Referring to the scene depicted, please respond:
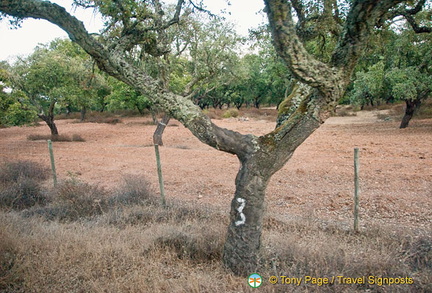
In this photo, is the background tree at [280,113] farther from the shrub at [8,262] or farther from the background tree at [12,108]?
the background tree at [12,108]

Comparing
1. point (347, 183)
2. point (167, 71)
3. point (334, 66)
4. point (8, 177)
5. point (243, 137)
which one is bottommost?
point (347, 183)

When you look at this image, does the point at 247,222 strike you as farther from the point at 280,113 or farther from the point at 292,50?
the point at 292,50

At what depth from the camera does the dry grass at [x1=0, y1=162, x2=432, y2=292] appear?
3.36 m

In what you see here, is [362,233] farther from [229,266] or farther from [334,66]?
[334,66]

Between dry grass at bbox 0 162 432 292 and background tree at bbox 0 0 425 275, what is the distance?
18.2 inches

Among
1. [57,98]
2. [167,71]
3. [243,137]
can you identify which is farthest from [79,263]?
[57,98]

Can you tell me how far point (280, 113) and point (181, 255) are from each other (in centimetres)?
243

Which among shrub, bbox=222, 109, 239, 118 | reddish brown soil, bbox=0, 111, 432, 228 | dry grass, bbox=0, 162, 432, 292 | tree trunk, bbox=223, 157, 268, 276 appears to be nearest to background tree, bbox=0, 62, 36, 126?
reddish brown soil, bbox=0, 111, 432, 228

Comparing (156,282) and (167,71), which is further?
(167,71)

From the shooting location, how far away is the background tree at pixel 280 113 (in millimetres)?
3201

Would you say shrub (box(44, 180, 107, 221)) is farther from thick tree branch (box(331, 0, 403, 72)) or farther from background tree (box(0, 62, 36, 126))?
background tree (box(0, 62, 36, 126))

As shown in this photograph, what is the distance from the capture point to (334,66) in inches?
136

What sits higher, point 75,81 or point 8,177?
point 75,81

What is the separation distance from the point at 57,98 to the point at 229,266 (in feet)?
60.1
